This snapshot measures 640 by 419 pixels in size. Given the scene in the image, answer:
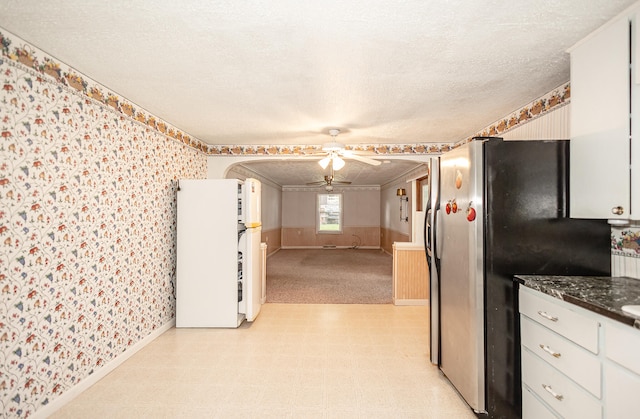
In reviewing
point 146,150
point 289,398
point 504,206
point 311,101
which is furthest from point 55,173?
point 504,206

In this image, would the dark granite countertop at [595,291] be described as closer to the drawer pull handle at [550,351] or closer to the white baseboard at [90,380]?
the drawer pull handle at [550,351]

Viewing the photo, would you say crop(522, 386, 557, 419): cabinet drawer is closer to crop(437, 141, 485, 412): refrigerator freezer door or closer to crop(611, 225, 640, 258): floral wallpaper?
crop(437, 141, 485, 412): refrigerator freezer door

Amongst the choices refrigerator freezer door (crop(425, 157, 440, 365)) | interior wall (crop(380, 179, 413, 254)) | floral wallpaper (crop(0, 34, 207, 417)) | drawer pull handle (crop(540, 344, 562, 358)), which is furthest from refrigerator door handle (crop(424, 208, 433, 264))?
interior wall (crop(380, 179, 413, 254))

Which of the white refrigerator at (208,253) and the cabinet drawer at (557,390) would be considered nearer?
the cabinet drawer at (557,390)

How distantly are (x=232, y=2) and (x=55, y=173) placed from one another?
66.1 inches

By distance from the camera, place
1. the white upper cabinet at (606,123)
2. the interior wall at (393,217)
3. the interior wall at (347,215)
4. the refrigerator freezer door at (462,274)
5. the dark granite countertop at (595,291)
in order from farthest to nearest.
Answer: the interior wall at (347,215) → the interior wall at (393,217) → the refrigerator freezer door at (462,274) → the white upper cabinet at (606,123) → the dark granite countertop at (595,291)

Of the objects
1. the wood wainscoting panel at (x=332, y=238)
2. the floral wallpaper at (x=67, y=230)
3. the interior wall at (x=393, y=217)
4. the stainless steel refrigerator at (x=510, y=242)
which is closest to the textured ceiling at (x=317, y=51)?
the floral wallpaper at (x=67, y=230)

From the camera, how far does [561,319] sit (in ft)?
5.33

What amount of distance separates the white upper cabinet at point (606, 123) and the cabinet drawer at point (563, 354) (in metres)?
0.69

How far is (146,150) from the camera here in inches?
129

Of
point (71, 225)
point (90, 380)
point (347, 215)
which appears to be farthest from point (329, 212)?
point (71, 225)

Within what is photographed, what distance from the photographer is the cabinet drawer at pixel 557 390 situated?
1.46m

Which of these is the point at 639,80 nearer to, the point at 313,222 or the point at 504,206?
the point at 504,206

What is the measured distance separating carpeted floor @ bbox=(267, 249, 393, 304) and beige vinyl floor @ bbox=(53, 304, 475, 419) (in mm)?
1162
